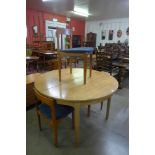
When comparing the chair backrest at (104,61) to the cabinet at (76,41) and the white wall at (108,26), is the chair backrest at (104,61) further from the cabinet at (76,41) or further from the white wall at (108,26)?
the cabinet at (76,41)

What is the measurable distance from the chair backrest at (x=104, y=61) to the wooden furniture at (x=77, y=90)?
1572 mm

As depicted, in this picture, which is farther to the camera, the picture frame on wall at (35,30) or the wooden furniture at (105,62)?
the picture frame on wall at (35,30)

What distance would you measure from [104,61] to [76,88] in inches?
87.7

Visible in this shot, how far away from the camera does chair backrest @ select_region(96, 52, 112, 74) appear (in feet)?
12.1

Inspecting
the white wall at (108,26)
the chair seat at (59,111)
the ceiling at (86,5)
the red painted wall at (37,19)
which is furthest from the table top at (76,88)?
the white wall at (108,26)

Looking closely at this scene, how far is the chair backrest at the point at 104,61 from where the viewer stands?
3.70 m

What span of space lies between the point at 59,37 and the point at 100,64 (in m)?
2.02

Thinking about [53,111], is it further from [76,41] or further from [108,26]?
[108,26]

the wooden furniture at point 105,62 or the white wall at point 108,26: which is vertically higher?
the white wall at point 108,26

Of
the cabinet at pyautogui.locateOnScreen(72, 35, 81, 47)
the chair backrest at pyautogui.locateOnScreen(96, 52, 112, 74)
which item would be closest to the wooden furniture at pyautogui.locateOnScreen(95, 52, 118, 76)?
the chair backrest at pyautogui.locateOnScreen(96, 52, 112, 74)

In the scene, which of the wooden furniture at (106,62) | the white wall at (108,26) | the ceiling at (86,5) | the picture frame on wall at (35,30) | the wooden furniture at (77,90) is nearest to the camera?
the wooden furniture at (77,90)

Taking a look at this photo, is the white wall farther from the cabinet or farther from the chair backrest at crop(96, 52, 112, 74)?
the chair backrest at crop(96, 52, 112, 74)
